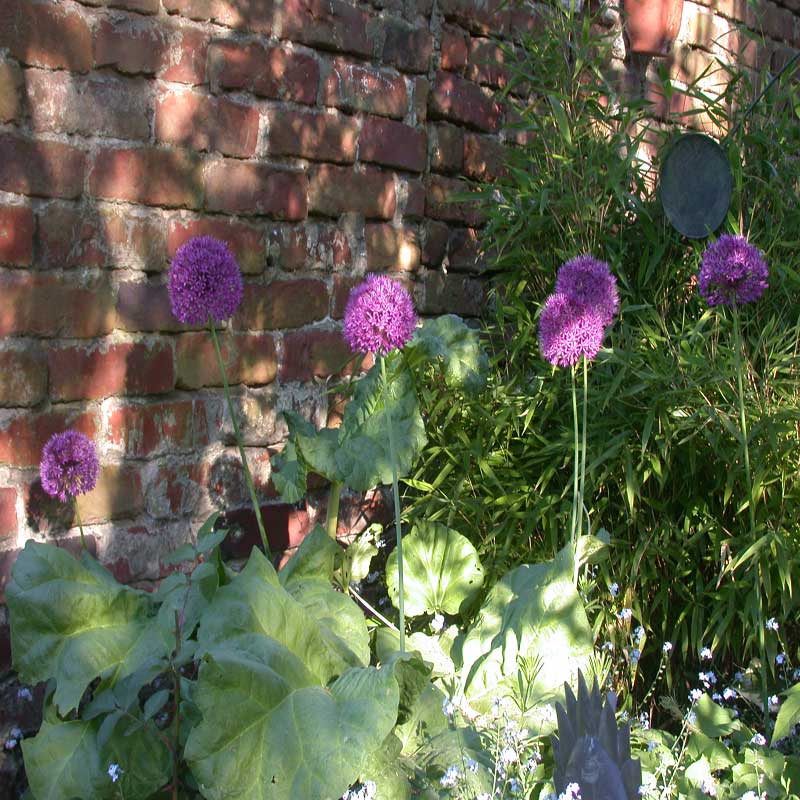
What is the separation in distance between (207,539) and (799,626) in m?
1.38

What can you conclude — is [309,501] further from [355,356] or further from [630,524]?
[630,524]

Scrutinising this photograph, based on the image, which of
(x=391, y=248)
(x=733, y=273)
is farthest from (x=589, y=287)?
(x=391, y=248)

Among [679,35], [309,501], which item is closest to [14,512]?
[309,501]

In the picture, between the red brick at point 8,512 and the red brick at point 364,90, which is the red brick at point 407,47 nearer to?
the red brick at point 364,90

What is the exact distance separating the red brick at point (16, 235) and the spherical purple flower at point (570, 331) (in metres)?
0.99

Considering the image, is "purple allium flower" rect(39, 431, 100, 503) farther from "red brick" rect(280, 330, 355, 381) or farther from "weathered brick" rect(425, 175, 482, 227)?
"weathered brick" rect(425, 175, 482, 227)

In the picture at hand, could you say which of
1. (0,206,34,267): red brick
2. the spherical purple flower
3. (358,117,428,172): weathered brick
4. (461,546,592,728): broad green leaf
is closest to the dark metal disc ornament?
(358,117,428,172): weathered brick

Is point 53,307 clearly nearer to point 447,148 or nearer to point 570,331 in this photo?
point 570,331

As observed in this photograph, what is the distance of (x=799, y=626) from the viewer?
7.98 ft

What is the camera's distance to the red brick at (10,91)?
6.43ft

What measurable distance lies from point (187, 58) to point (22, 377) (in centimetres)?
77

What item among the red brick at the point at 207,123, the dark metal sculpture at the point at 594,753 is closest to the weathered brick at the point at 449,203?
the red brick at the point at 207,123

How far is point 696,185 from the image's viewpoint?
8.89 ft

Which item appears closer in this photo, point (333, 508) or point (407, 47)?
point (333, 508)
